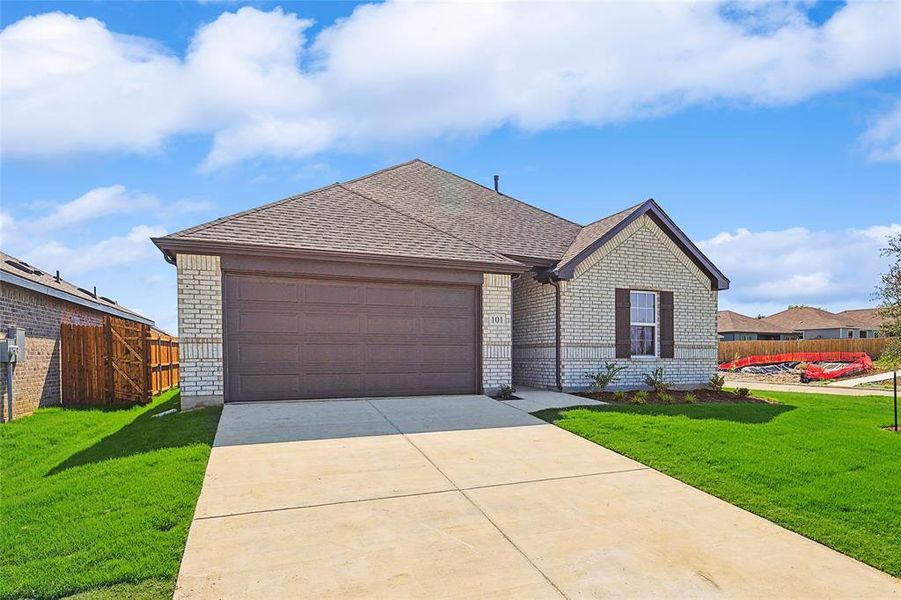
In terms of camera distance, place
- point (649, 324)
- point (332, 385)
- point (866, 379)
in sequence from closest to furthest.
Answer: point (332, 385) → point (649, 324) → point (866, 379)

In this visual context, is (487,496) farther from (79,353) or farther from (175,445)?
(79,353)

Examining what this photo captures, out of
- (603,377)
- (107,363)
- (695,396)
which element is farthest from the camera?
(603,377)

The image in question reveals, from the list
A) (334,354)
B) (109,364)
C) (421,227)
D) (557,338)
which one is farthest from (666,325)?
(109,364)

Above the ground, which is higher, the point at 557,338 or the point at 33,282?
the point at 33,282

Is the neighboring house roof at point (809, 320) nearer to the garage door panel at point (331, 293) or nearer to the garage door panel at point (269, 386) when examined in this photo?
the garage door panel at point (331, 293)

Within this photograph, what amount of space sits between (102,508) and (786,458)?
305 inches

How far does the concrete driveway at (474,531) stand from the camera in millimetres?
3697

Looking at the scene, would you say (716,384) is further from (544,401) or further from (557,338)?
(544,401)

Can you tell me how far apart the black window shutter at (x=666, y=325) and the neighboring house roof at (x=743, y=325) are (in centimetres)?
3817

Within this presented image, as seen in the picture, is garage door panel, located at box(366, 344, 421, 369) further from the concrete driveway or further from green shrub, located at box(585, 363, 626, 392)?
green shrub, located at box(585, 363, 626, 392)

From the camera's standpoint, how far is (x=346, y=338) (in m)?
10.9

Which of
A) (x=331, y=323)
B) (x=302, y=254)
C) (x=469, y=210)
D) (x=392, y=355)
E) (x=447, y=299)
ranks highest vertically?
(x=469, y=210)

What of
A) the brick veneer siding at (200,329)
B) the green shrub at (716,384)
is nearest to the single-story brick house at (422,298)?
the brick veneer siding at (200,329)

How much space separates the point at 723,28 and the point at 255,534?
1048 centimetres
